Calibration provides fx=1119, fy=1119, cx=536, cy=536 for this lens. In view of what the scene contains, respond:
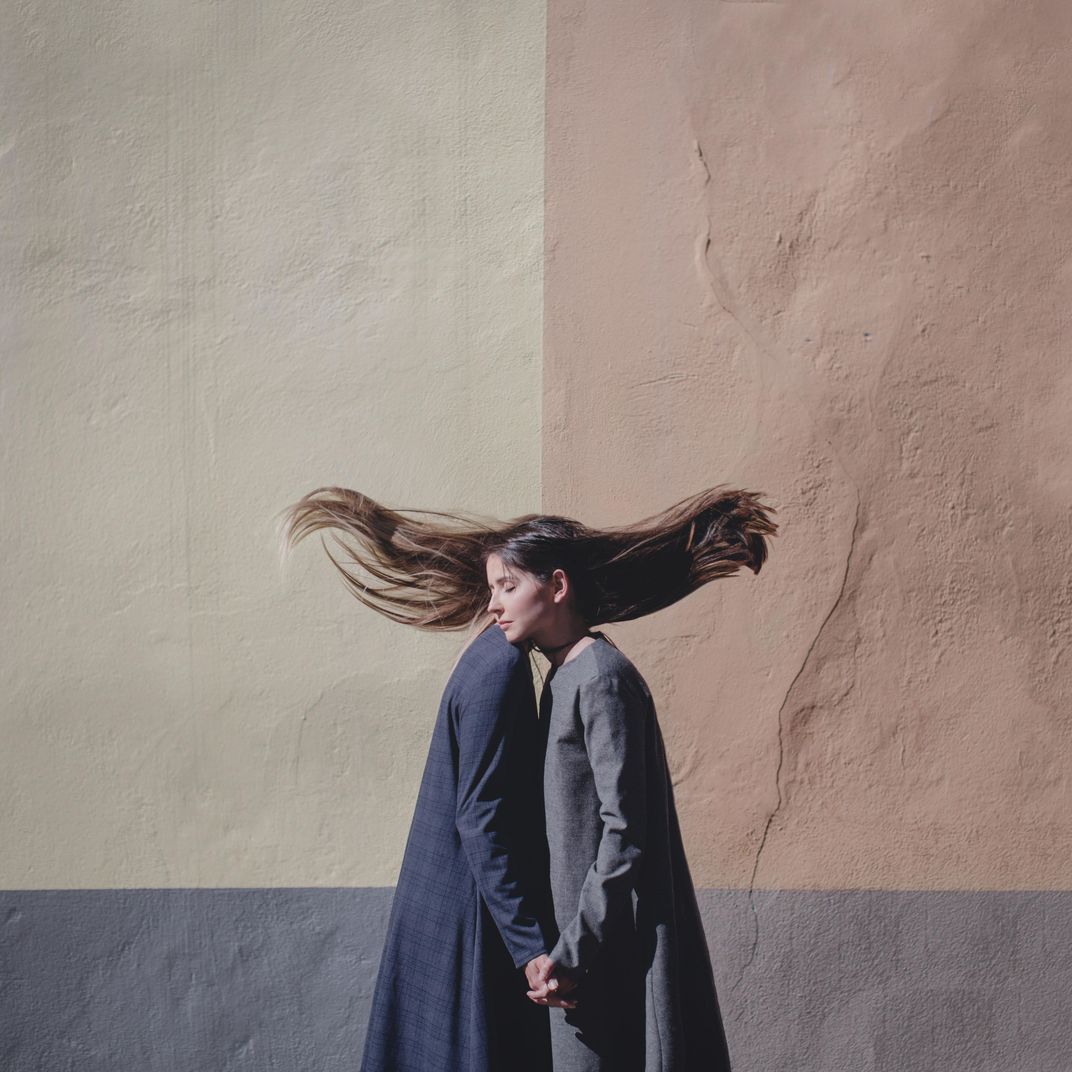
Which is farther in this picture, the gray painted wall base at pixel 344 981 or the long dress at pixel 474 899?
the gray painted wall base at pixel 344 981

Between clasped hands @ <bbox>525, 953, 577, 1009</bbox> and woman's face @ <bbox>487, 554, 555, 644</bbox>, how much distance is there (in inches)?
27.1

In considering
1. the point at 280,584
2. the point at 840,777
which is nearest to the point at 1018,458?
the point at 840,777

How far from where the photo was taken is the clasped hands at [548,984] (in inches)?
91.0

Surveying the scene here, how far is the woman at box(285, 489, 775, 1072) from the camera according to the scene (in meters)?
2.33

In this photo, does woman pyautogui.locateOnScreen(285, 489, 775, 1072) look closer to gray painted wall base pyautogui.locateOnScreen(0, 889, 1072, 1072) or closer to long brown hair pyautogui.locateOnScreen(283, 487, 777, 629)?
long brown hair pyautogui.locateOnScreen(283, 487, 777, 629)

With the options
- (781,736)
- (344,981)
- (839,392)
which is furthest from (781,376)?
(344,981)

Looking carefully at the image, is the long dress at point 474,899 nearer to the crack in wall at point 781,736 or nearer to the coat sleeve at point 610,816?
the coat sleeve at point 610,816

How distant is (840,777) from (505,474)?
1.33 m

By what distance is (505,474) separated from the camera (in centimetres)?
328

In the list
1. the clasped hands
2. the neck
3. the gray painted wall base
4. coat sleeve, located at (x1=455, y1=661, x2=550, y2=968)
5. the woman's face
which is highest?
the woman's face

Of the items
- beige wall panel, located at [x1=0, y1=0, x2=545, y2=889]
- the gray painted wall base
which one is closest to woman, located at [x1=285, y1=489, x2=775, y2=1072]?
beige wall panel, located at [x1=0, y1=0, x2=545, y2=889]

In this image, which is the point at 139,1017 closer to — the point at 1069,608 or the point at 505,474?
the point at 505,474

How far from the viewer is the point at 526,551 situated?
2543mm

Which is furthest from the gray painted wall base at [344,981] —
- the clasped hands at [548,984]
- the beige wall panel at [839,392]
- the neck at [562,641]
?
the neck at [562,641]
